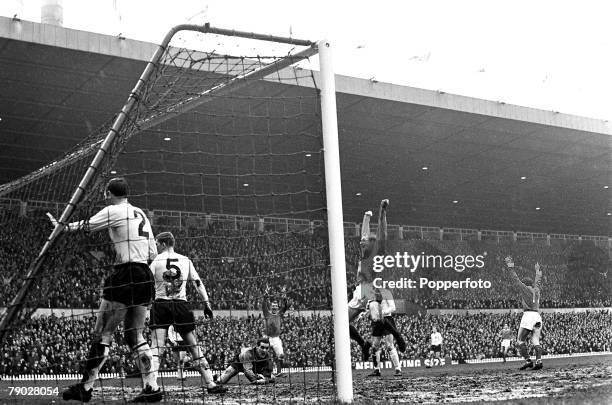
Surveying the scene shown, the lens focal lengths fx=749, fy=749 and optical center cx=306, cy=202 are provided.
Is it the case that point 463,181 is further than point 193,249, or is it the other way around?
point 463,181

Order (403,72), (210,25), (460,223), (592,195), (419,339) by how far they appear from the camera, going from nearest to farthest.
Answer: (210,25)
(403,72)
(419,339)
(592,195)
(460,223)

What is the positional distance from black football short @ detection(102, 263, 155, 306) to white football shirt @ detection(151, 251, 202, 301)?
5.96 feet

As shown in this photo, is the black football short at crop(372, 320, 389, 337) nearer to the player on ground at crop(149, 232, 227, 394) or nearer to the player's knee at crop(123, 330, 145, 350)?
the player on ground at crop(149, 232, 227, 394)

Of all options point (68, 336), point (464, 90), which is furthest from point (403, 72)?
point (68, 336)

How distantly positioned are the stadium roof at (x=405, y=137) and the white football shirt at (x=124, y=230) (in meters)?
13.7

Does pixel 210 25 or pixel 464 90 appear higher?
pixel 464 90

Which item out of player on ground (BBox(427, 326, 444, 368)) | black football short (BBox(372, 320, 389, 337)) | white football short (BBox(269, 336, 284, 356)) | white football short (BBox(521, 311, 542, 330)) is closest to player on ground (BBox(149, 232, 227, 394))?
white football short (BBox(269, 336, 284, 356))

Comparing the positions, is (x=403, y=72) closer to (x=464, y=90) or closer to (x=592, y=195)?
(x=464, y=90)

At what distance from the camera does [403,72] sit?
2434 centimetres

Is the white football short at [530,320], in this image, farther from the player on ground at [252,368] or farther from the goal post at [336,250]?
the goal post at [336,250]

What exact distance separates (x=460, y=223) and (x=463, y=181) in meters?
8.82

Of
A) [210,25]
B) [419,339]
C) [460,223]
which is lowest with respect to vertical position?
[419,339]

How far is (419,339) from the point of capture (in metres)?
30.1

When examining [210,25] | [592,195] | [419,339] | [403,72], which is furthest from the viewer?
[592,195]
